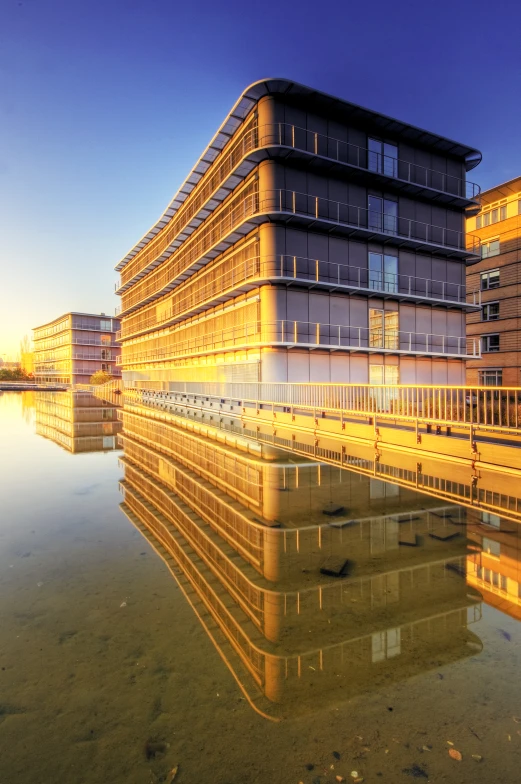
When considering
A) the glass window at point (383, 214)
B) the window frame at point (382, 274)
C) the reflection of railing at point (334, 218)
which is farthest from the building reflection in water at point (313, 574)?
the glass window at point (383, 214)

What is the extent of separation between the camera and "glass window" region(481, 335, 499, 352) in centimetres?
3972

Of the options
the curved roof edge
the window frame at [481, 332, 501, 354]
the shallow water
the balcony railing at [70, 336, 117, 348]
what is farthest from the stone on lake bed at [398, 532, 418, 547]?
the balcony railing at [70, 336, 117, 348]

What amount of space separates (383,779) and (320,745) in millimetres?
440

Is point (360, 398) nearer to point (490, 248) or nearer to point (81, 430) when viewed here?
point (81, 430)

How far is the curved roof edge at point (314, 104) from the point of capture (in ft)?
76.4

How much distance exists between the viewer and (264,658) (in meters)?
3.80

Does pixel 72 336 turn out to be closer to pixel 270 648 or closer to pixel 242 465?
pixel 242 465

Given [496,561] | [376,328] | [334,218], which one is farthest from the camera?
[376,328]

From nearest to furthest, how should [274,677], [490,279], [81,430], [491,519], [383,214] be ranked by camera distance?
[274,677], [491,519], [81,430], [383,214], [490,279]

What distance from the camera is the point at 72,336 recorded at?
86.5m

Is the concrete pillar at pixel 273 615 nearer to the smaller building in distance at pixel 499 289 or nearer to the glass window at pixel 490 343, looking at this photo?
the smaller building in distance at pixel 499 289

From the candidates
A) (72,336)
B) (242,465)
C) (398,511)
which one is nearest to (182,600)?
(398,511)

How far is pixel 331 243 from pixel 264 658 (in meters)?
25.7

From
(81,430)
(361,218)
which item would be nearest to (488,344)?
(361,218)
